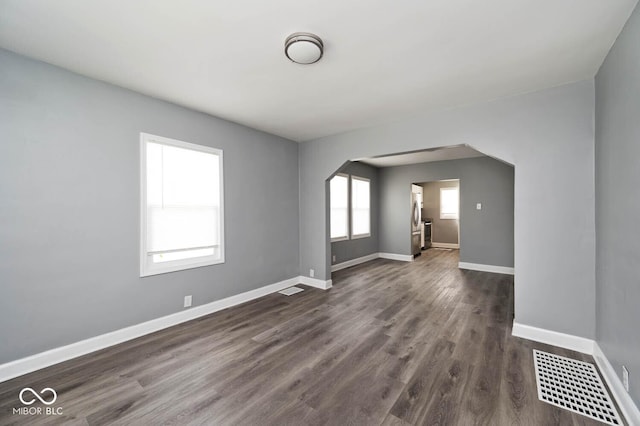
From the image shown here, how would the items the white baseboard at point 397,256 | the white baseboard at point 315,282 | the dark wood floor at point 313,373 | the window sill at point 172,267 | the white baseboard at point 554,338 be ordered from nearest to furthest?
the dark wood floor at point 313,373 → the white baseboard at point 554,338 → the window sill at point 172,267 → the white baseboard at point 315,282 → the white baseboard at point 397,256

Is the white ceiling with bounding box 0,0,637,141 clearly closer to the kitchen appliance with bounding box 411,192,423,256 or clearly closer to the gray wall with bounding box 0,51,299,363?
the gray wall with bounding box 0,51,299,363

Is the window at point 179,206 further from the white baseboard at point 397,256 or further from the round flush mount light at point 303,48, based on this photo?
the white baseboard at point 397,256

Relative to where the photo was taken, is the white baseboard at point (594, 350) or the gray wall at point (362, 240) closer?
the white baseboard at point (594, 350)

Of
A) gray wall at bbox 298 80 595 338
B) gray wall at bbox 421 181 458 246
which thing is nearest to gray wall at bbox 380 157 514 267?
gray wall at bbox 421 181 458 246

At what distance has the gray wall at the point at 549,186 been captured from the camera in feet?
8.44

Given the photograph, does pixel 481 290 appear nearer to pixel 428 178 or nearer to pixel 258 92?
pixel 428 178

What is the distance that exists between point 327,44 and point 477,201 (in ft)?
18.3

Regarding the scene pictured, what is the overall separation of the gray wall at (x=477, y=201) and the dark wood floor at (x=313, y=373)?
2.71 metres

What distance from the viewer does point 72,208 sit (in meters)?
2.45

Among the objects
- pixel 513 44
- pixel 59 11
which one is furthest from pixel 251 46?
pixel 513 44

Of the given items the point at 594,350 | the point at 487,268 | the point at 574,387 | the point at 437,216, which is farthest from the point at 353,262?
the point at 437,216

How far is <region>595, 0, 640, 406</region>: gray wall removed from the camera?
1655mm

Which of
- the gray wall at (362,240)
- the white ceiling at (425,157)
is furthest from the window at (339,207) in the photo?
the white ceiling at (425,157)

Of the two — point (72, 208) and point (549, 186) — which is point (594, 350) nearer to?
point (549, 186)
